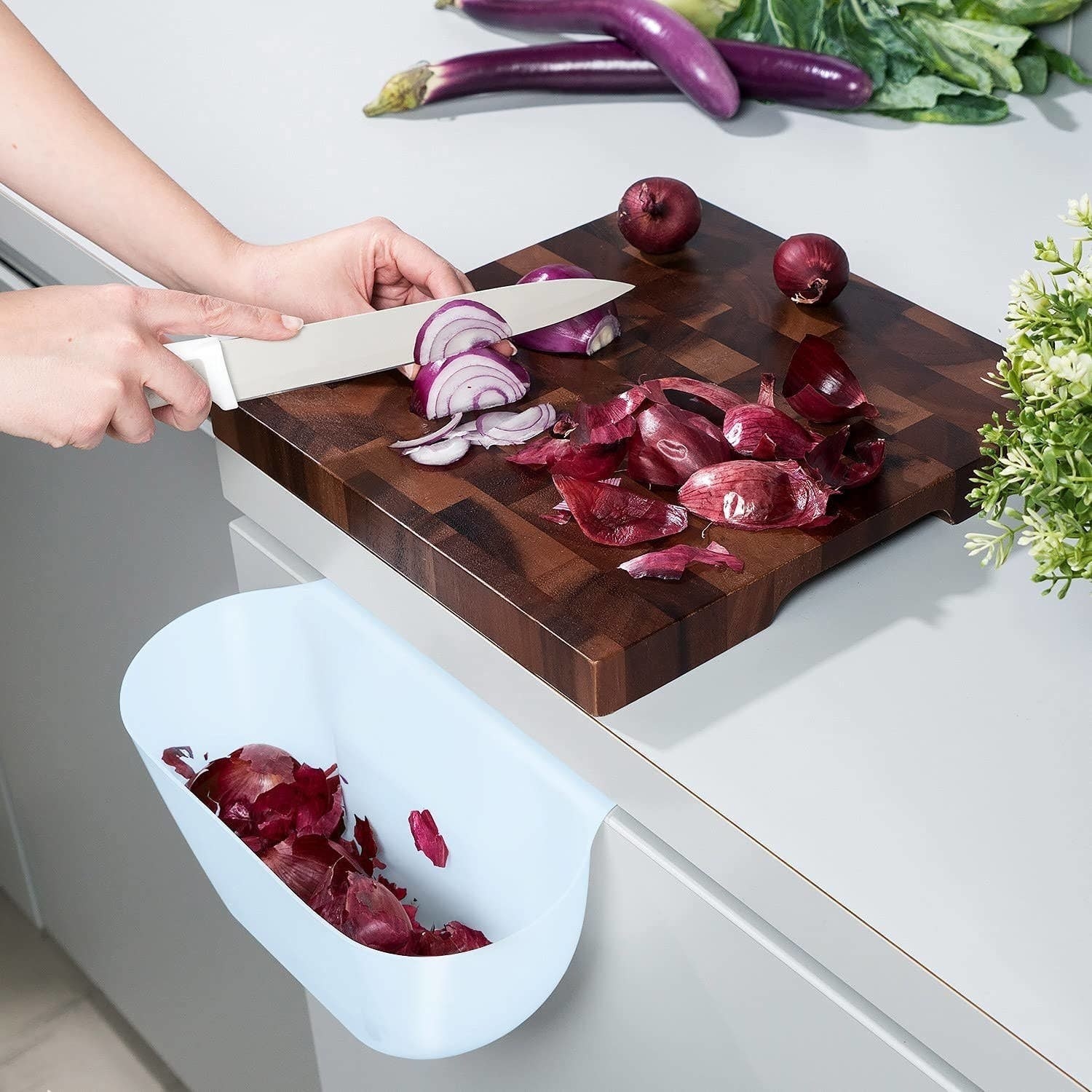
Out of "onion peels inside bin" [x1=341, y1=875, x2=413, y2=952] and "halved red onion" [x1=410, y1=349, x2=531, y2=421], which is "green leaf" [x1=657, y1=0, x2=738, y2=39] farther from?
"onion peels inside bin" [x1=341, y1=875, x2=413, y2=952]

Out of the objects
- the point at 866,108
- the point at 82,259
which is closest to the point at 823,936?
the point at 82,259

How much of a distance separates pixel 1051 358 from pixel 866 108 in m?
0.73

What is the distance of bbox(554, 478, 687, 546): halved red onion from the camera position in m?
0.73

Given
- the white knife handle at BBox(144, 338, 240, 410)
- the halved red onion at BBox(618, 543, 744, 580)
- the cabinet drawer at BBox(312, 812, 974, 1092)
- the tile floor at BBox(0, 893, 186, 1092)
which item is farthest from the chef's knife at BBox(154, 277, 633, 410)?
the tile floor at BBox(0, 893, 186, 1092)

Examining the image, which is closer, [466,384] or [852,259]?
[466,384]

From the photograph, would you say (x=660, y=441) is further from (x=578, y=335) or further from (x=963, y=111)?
(x=963, y=111)

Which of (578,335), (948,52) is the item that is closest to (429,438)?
(578,335)

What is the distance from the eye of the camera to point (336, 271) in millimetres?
941

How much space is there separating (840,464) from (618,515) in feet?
0.44

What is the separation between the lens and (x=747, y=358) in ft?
2.88

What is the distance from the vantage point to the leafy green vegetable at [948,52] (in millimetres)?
1223

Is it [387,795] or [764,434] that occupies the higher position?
[764,434]

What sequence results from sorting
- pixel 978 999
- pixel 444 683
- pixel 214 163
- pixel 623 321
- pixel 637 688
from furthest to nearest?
pixel 214 163
pixel 623 321
pixel 444 683
pixel 637 688
pixel 978 999

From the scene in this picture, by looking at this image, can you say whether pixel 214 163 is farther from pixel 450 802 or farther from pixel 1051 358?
pixel 1051 358
